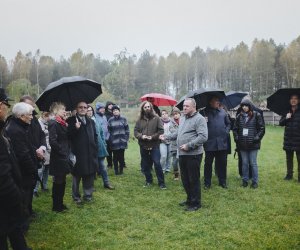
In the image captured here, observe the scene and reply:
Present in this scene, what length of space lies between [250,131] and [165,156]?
9.62 ft

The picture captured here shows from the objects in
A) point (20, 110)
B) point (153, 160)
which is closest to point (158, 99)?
point (153, 160)

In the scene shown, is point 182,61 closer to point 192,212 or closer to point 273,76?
point 273,76

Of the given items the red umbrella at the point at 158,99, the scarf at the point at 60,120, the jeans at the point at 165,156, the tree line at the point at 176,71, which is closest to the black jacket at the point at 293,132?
the jeans at the point at 165,156

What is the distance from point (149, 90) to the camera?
225 feet

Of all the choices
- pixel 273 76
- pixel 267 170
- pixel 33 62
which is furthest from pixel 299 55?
pixel 33 62

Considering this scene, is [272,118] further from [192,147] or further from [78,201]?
[78,201]

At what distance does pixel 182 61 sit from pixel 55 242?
66.5 meters

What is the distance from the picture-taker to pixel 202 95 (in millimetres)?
8016

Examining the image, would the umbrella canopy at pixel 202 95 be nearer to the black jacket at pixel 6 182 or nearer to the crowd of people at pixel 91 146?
the crowd of people at pixel 91 146

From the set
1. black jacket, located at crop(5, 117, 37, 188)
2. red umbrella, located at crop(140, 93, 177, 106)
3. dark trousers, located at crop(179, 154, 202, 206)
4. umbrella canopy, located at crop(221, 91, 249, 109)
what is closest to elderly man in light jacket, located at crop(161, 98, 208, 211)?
dark trousers, located at crop(179, 154, 202, 206)

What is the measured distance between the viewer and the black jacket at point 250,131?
8.13 m

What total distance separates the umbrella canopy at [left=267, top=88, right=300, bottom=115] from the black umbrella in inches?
196

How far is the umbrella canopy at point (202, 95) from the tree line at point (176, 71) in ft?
141

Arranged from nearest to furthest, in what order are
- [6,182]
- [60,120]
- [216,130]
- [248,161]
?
1. [6,182]
2. [60,120]
3. [216,130]
4. [248,161]
